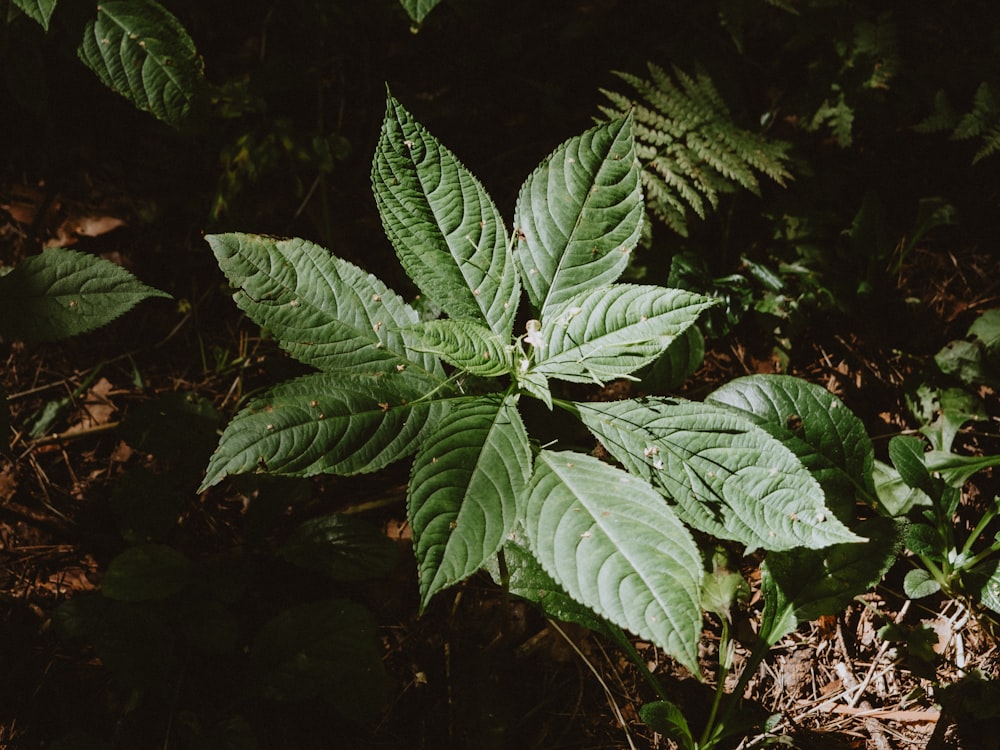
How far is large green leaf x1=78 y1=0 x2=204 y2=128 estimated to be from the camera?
6.75 ft

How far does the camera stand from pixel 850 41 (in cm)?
251

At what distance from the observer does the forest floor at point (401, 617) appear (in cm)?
205

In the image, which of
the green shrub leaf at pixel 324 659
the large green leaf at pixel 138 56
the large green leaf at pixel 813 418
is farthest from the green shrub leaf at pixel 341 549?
the large green leaf at pixel 138 56

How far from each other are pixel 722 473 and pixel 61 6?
2.51m

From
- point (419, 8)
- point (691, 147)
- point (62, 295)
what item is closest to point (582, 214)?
point (419, 8)

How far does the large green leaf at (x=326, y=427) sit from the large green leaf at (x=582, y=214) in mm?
455

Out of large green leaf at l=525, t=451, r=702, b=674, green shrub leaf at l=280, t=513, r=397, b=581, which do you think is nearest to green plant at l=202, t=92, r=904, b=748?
large green leaf at l=525, t=451, r=702, b=674

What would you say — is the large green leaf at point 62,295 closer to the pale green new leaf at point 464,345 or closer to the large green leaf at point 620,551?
the pale green new leaf at point 464,345

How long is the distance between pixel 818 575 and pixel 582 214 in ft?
4.36

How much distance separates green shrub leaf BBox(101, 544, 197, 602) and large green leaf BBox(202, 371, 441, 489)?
0.95m

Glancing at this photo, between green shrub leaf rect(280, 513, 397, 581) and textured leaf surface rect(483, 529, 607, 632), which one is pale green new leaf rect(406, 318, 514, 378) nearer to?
textured leaf surface rect(483, 529, 607, 632)

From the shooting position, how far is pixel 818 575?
6.39 feet

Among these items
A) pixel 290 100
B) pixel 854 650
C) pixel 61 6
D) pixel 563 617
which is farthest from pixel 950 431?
pixel 61 6

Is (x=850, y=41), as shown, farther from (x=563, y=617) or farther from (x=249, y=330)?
(x=249, y=330)
